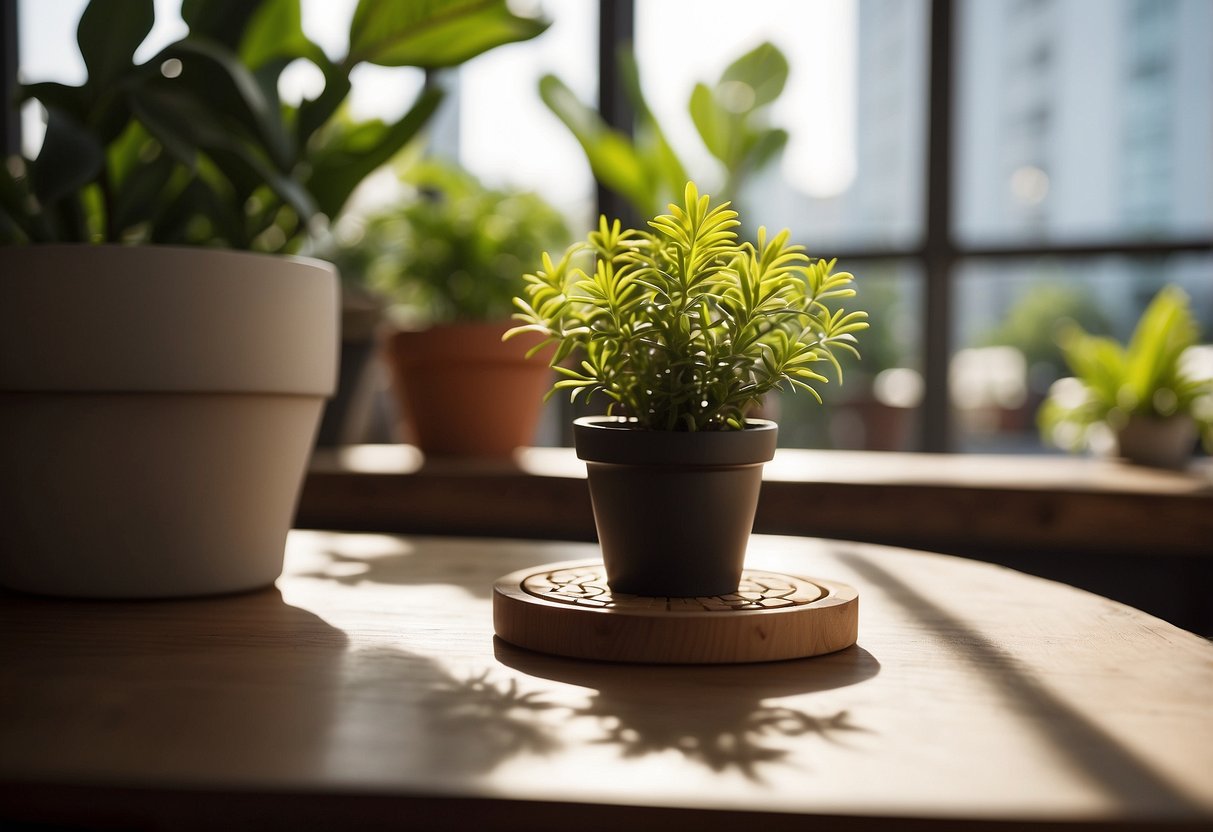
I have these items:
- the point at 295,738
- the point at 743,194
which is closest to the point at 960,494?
the point at 295,738

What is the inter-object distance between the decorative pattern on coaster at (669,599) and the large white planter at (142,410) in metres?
0.24

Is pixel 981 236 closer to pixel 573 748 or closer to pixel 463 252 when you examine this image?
pixel 463 252

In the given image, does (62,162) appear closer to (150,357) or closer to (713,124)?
(150,357)

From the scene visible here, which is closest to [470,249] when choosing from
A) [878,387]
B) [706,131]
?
[706,131]

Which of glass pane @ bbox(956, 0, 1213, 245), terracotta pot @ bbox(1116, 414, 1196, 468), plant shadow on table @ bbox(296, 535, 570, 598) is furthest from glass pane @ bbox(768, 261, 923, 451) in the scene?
plant shadow on table @ bbox(296, 535, 570, 598)

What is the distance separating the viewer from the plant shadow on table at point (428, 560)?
787 mm

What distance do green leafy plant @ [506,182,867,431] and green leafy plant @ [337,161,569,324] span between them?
117cm

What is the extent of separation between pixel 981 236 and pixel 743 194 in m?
0.68

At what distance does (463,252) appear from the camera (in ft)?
5.83

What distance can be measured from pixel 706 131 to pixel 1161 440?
3.63 feet

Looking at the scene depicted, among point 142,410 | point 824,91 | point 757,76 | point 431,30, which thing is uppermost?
point 824,91

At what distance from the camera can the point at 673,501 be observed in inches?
22.7

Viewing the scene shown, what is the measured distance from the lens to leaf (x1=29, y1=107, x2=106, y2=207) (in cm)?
65

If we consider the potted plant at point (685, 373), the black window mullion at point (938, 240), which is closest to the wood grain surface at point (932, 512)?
the potted plant at point (685, 373)
